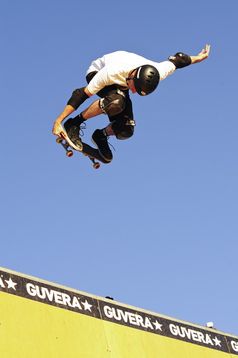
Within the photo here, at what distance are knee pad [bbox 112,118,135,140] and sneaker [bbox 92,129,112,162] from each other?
0.23 metres

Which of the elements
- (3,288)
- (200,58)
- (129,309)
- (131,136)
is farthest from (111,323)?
(200,58)

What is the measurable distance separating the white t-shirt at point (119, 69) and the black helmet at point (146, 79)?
17 centimetres

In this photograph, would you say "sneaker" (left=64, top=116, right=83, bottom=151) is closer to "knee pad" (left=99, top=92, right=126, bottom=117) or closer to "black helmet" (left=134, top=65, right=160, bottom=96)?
"knee pad" (left=99, top=92, right=126, bottom=117)

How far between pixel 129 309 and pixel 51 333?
76.3 inches

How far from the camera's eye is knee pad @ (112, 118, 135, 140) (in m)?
11.3

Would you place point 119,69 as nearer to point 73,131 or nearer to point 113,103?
point 113,103

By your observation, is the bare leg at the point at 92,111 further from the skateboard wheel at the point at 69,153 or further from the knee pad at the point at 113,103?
the skateboard wheel at the point at 69,153

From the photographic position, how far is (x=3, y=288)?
1003 centimetres

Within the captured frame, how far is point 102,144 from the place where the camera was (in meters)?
11.5

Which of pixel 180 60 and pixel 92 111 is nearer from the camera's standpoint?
pixel 92 111

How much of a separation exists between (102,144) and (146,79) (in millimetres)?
1584

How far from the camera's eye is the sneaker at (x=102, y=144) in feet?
37.7

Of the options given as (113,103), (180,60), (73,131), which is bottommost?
(113,103)

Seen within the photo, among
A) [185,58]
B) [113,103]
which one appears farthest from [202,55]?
[113,103]
